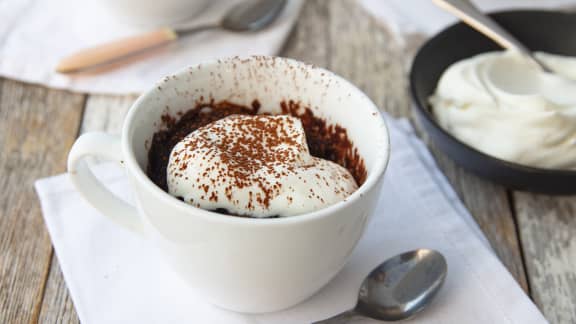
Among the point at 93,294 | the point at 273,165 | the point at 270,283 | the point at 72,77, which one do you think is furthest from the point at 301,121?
the point at 72,77

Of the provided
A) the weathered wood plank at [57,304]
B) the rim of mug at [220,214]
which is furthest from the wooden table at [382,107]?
the rim of mug at [220,214]

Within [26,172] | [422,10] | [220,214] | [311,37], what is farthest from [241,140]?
[422,10]

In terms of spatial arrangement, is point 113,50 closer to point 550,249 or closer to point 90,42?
point 90,42

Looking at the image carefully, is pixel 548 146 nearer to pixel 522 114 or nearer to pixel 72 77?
pixel 522 114

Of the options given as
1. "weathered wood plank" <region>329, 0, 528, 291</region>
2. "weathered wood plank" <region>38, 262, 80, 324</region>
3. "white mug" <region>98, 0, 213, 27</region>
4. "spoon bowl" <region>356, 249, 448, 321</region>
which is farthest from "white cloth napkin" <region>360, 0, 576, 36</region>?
"weathered wood plank" <region>38, 262, 80, 324</region>

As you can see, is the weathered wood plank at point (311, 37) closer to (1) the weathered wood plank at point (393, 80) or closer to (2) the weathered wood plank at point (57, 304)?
(1) the weathered wood plank at point (393, 80)

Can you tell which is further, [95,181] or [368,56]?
[368,56]

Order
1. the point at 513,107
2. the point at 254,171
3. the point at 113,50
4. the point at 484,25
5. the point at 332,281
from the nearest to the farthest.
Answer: the point at 254,171 < the point at 332,281 < the point at 513,107 < the point at 484,25 < the point at 113,50
